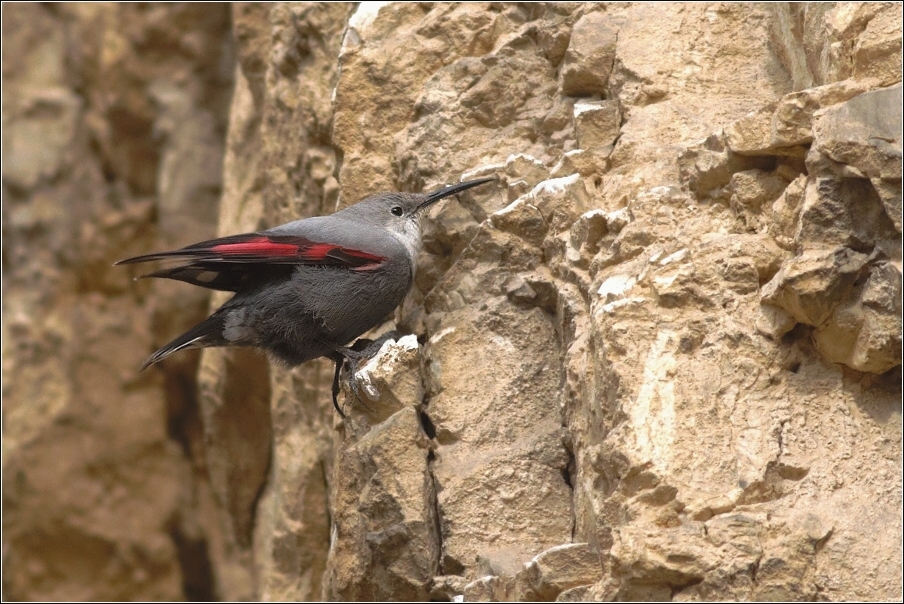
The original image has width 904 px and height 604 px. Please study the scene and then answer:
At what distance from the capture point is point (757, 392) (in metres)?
2.93

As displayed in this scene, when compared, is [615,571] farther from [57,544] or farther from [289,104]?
[57,544]

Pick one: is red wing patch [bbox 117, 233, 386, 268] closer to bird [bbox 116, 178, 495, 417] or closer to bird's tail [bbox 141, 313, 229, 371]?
bird [bbox 116, 178, 495, 417]

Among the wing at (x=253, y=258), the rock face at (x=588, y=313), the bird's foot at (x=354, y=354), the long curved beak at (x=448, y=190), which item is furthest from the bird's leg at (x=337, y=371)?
the long curved beak at (x=448, y=190)

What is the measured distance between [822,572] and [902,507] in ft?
0.93

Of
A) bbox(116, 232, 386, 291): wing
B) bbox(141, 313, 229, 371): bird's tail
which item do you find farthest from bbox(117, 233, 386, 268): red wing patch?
bbox(141, 313, 229, 371): bird's tail

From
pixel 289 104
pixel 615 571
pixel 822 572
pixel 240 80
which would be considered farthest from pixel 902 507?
pixel 240 80

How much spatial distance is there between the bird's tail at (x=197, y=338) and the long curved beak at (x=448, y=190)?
0.86m

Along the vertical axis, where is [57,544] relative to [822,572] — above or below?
below

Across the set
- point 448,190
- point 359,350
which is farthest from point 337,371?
point 448,190

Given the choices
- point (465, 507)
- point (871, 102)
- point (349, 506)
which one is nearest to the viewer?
point (871, 102)

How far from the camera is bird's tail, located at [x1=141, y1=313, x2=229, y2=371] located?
411 centimetres

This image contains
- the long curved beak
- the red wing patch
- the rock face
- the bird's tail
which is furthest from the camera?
the bird's tail

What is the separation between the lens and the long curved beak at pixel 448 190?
3996 mm

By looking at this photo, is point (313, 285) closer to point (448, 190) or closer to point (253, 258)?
point (253, 258)
